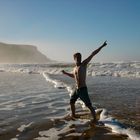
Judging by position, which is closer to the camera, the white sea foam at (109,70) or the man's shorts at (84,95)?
the man's shorts at (84,95)

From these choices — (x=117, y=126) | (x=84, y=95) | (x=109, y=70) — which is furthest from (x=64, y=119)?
(x=109, y=70)

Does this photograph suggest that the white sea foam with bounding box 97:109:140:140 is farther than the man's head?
No

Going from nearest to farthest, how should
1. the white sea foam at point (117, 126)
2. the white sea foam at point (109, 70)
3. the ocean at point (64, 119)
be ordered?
the white sea foam at point (117, 126) → the ocean at point (64, 119) → the white sea foam at point (109, 70)

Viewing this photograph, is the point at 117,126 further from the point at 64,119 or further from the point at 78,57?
the point at 78,57

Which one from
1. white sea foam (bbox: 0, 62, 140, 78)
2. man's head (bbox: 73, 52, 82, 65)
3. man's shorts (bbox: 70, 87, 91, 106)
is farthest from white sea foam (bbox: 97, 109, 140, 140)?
white sea foam (bbox: 0, 62, 140, 78)

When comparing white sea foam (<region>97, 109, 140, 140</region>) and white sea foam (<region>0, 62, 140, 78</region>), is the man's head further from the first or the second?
white sea foam (<region>0, 62, 140, 78</region>)

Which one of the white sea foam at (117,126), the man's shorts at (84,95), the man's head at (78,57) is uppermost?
the man's head at (78,57)

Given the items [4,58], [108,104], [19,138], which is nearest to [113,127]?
[19,138]

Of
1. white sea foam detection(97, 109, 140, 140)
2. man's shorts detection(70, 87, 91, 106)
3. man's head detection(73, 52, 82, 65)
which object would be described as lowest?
white sea foam detection(97, 109, 140, 140)

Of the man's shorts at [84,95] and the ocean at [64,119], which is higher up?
the man's shorts at [84,95]

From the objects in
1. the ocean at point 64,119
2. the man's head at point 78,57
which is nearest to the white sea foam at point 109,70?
the ocean at point 64,119

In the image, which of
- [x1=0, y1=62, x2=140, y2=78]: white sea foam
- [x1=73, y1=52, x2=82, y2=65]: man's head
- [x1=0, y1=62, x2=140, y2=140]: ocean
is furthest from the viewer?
[x1=0, y1=62, x2=140, y2=78]: white sea foam

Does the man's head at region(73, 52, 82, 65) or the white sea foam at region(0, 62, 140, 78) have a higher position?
the man's head at region(73, 52, 82, 65)

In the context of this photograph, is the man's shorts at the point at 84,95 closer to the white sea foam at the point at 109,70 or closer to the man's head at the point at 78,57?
the man's head at the point at 78,57
